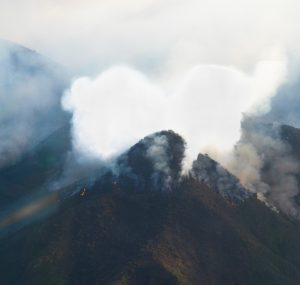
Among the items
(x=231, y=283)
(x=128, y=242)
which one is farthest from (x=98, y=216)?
(x=231, y=283)

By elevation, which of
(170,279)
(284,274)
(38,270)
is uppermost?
(38,270)

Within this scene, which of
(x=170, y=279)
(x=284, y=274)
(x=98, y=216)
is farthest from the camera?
(x=98, y=216)

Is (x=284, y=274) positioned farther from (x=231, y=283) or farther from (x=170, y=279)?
(x=170, y=279)

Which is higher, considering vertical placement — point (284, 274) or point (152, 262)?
point (152, 262)

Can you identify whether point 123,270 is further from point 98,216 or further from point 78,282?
point 98,216

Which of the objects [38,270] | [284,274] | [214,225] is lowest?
[284,274]

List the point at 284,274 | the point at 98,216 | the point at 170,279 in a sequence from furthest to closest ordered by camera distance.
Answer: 1. the point at 98,216
2. the point at 284,274
3. the point at 170,279

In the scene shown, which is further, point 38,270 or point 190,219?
point 190,219

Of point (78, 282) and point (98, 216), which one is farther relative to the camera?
point (98, 216)

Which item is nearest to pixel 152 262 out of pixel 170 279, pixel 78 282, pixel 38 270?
pixel 170 279
